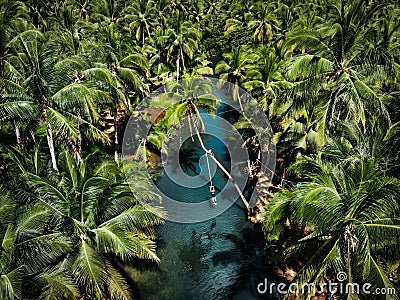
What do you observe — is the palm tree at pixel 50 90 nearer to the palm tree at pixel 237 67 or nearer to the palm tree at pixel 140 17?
the palm tree at pixel 237 67

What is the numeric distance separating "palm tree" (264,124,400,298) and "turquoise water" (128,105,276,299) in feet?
19.3

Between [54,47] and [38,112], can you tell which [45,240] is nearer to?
[38,112]

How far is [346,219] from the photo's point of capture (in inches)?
358

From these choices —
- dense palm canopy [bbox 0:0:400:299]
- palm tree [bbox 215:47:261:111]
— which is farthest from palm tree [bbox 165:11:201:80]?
dense palm canopy [bbox 0:0:400:299]

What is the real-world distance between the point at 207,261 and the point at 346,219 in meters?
9.80

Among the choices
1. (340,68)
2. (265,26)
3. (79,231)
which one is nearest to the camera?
(79,231)

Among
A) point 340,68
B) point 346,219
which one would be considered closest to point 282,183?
point 340,68

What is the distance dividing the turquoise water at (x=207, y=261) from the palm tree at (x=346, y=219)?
5.88 m

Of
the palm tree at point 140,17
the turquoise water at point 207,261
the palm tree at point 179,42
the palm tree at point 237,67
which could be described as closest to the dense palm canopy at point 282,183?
the turquoise water at point 207,261

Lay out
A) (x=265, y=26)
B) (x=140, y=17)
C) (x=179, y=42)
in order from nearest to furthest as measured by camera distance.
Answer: (x=179, y=42)
(x=265, y=26)
(x=140, y=17)

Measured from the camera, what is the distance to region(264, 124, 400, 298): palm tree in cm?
880

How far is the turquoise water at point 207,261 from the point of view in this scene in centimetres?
1555

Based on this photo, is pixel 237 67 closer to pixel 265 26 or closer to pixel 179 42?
pixel 179 42

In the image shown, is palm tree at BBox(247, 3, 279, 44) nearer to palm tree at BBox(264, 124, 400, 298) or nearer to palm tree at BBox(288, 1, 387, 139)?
palm tree at BBox(288, 1, 387, 139)
